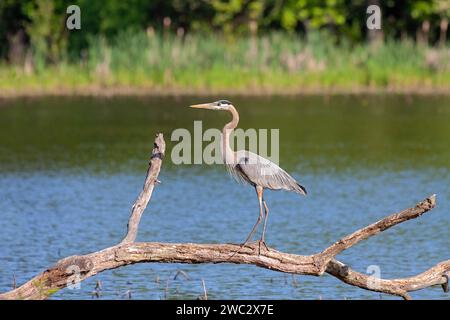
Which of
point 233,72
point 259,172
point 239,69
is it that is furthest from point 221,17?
point 259,172

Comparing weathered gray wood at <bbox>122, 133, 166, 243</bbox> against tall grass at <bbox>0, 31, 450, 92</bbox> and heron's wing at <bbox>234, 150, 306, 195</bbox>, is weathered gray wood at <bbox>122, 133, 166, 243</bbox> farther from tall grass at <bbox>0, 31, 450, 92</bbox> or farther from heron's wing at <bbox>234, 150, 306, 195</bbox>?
tall grass at <bbox>0, 31, 450, 92</bbox>

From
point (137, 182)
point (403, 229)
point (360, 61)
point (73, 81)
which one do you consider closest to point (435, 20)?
point (360, 61)

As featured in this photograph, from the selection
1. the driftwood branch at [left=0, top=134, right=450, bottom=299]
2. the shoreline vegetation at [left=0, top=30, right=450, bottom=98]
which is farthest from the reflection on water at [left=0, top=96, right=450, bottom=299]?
the driftwood branch at [left=0, top=134, right=450, bottom=299]

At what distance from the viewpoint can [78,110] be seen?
28.6m

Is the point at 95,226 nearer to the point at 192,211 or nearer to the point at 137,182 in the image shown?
the point at 192,211

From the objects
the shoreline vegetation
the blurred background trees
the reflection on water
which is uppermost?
the blurred background trees

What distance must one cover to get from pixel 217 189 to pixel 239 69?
13088 millimetres

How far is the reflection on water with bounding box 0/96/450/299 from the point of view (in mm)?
13281

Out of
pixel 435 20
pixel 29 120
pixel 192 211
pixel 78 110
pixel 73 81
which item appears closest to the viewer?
pixel 192 211

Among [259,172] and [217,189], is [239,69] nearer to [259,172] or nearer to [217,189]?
[217,189]

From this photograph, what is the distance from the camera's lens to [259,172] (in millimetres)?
11297

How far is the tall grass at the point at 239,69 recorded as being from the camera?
3136 cm

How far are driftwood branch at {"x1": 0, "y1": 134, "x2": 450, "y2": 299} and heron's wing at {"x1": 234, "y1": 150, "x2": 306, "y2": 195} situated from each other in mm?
1091

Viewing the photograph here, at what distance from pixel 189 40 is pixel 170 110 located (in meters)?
5.88
